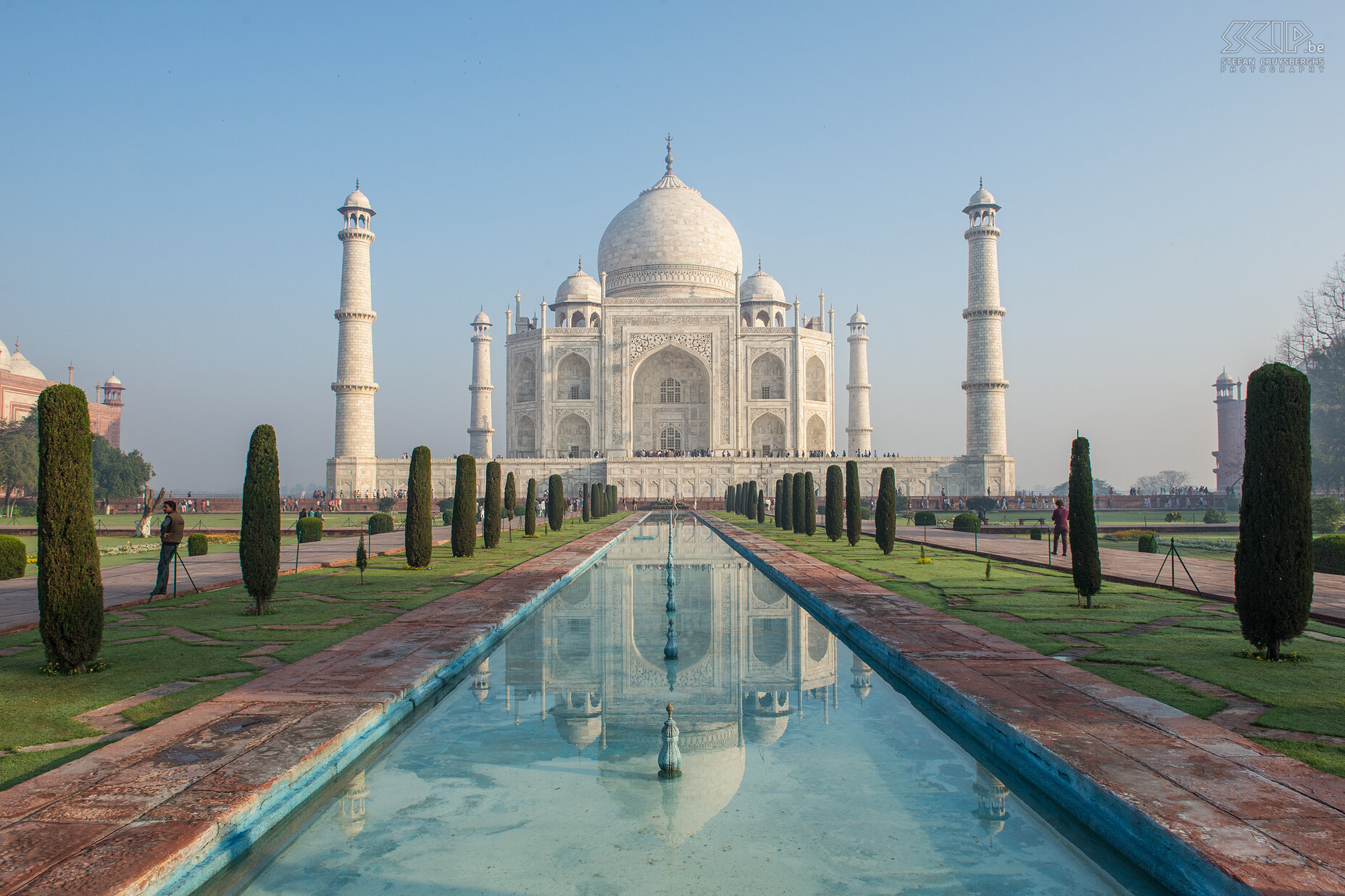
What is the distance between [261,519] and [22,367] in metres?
44.4

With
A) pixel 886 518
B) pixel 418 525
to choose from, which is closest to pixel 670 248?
pixel 886 518

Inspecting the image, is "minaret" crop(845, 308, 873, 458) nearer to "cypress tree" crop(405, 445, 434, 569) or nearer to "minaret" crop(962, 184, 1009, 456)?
"minaret" crop(962, 184, 1009, 456)

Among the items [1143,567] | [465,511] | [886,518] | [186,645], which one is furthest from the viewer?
[886,518]

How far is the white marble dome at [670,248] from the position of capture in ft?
126

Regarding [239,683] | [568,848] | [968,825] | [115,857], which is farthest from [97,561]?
[968,825]

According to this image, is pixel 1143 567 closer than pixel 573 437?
Yes

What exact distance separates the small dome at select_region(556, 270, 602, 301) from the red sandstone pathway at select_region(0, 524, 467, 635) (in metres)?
27.2

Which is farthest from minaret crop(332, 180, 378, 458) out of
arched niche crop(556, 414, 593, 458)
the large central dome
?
the large central dome

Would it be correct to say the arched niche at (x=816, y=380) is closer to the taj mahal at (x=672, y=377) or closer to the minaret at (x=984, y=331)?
the taj mahal at (x=672, y=377)

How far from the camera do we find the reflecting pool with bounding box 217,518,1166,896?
256 cm

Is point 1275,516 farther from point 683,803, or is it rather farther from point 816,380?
point 816,380

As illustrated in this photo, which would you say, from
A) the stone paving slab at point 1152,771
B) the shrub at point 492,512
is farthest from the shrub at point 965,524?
the stone paving slab at point 1152,771

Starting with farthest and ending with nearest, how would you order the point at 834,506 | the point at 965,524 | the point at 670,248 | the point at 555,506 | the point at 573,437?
the point at 670,248, the point at 573,437, the point at 555,506, the point at 965,524, the point at 834,506

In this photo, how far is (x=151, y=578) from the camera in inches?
355
